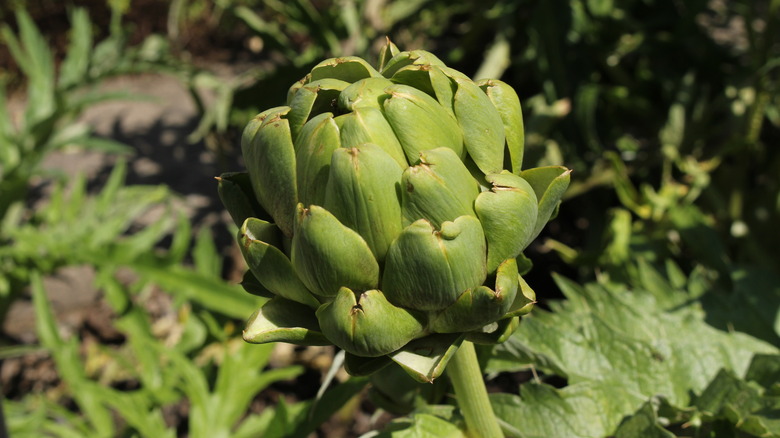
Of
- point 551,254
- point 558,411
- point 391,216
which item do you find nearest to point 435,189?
point 391,216

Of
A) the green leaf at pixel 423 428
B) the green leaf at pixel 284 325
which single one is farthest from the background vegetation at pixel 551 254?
the green leaf at pixel 284 325

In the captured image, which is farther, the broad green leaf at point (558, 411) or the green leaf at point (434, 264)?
the broad green leaf at point (558, 411)

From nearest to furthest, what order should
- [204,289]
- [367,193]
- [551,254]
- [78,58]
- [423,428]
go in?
[367,193] → [423,428] → [204,289] → [551,254] → [78,58]

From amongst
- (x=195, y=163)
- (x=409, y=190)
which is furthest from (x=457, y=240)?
(x=195, y=163)

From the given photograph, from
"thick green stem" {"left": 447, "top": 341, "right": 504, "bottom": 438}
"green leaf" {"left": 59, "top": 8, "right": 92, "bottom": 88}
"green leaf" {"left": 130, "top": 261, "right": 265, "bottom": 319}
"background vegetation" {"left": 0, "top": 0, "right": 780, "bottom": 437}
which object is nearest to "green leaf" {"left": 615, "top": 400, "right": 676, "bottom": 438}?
"background vegetation" {"left": 0, "top": 0, "right": 780, "bottom": 437}

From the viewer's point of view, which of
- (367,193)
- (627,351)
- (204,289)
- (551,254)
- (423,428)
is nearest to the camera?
(367,193)

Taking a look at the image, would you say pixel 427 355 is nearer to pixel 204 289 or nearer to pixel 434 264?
pixel 434 264

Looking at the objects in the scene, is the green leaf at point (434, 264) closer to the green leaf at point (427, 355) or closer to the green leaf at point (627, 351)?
the green leaf at point (427, 355)
